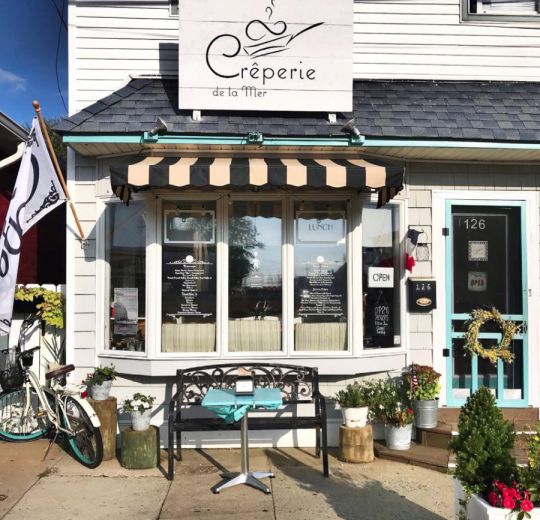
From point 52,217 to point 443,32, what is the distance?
19.2 feet

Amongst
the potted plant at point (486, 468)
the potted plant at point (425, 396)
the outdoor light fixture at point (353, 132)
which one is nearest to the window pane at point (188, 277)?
the outdoor light fixture at point (353, 132)

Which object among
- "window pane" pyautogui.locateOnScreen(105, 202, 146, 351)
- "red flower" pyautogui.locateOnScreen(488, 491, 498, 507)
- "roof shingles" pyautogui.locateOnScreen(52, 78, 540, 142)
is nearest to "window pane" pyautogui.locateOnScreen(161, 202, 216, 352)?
"window pane" pyautogui.locateOnScreen(105, 202, 146, 351)

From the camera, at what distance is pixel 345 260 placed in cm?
599

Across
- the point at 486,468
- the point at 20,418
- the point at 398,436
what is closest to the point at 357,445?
the point at 398,436

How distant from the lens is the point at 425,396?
18.7 ft

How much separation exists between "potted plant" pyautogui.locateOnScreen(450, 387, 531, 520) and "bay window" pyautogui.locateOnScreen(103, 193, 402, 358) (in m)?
2.57

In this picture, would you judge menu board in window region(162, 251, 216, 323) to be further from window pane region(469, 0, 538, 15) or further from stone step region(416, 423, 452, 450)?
window pane region(469, 0, 538, 15)

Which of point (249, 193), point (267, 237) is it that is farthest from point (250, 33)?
point (267, 237)

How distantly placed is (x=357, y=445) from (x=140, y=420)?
2036 mm

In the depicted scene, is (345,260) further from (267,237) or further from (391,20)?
(391,20)

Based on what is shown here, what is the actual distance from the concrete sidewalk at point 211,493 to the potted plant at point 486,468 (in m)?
1.30

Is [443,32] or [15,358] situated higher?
[443,32]

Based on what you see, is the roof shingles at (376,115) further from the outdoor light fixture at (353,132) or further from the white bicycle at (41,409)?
the white bicycle at (41,409)

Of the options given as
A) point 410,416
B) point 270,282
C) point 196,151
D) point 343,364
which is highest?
point 196,151
